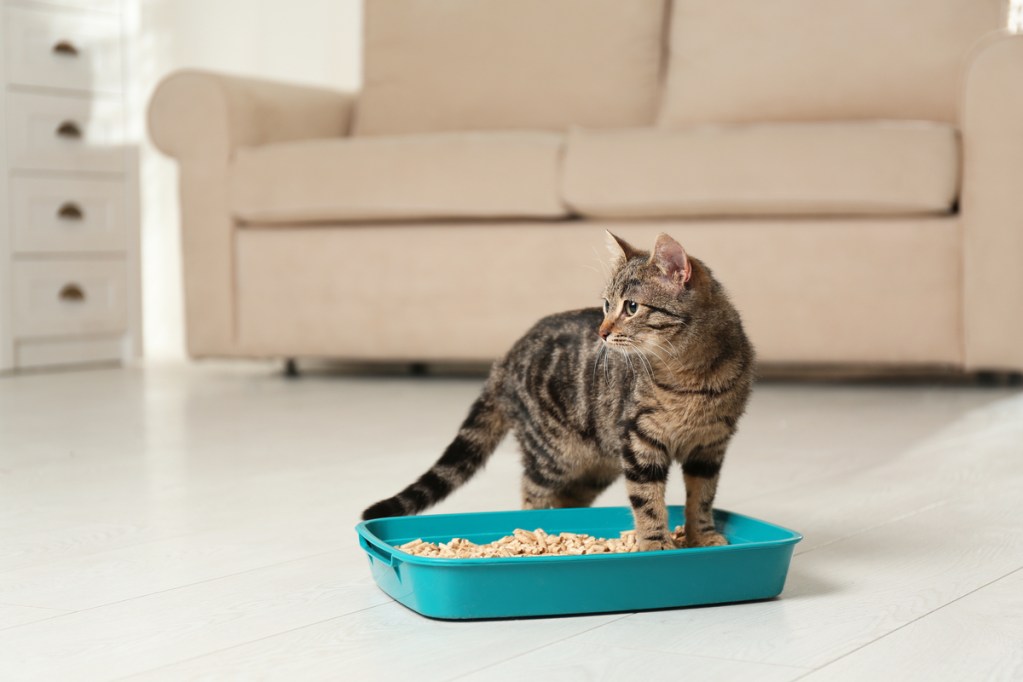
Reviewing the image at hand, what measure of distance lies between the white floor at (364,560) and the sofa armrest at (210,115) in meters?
0.98

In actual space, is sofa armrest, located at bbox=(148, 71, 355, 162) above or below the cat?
above

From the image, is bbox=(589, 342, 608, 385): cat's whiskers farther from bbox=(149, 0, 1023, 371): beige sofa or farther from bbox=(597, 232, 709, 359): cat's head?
bbox=(149, 0, 1023, 371): beige sofa

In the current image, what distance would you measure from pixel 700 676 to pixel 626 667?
0.06m

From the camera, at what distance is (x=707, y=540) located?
141 centimetres

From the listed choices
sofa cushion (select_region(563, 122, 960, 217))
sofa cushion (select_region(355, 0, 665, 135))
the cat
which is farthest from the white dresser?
the cat

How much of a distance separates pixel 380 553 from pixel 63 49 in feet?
11.1

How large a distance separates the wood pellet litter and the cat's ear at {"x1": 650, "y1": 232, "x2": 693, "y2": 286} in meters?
0.29

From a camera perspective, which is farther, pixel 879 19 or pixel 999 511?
pixel 879 19

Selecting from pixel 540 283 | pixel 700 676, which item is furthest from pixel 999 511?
pixel 540 283

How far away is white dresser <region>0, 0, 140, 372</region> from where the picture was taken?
3982 millimetres

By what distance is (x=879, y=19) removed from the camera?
11.3 feet

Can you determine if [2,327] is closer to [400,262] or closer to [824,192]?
[400,262]

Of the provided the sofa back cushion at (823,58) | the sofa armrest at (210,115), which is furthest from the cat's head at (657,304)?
the sofa armrest at (210,115)

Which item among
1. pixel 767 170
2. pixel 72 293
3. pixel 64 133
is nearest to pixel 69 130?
pixel 64 133
